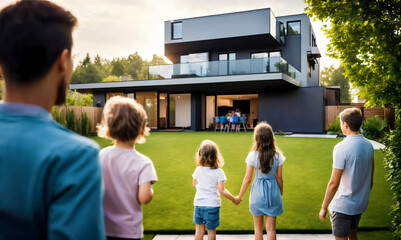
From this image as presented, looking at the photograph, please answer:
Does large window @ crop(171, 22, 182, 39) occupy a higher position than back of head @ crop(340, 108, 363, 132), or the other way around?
large window @ crop(171, 22, 182, 39)

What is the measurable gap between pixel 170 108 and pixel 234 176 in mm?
16112

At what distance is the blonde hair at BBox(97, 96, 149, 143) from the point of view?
1.72 meters

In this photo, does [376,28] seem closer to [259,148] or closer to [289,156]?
[259,148]

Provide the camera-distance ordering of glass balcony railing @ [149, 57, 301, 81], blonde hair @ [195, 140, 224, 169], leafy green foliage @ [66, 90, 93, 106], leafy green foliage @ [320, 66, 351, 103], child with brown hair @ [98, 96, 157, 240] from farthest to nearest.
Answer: leafy green foliage @ [320, 66, 351, 103], leafy green foliage @ [66, 90, 93, 106], glass balcony railing @ [149, 57, 301, 81], blonde hair @ [195, 140, 224, 169], child with brown hair @ [98, 96, 157, 240]

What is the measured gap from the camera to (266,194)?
2.82 m

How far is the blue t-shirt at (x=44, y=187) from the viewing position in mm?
704

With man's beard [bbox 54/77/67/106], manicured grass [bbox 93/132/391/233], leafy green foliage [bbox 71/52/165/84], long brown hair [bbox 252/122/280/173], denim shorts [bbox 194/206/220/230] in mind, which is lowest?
manicured grass [bbox 93/132/391/233]

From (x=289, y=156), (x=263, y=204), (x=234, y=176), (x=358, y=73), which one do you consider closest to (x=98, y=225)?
(x=263, y=204)

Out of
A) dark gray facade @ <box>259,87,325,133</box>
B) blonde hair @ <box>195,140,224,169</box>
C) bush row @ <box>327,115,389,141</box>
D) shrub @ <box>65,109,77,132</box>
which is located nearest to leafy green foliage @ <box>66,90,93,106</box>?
shrub @ <box>65,109,77,132</box>

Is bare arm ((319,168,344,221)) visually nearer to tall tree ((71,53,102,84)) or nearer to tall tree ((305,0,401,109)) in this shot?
tall tree ((305,0,401,109))

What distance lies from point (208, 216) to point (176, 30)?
1956 cm

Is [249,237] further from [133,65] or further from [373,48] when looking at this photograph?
[133,65]

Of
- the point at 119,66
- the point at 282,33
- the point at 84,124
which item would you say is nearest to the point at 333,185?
the point at 84,124

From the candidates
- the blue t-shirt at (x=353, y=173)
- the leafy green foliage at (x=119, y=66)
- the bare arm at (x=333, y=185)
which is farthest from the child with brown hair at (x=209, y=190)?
the leafy green foliage at (x=119, y=66)
